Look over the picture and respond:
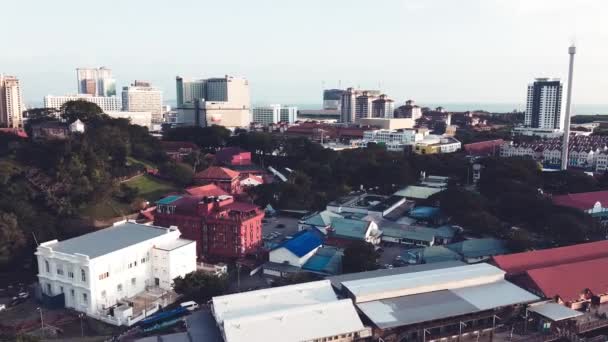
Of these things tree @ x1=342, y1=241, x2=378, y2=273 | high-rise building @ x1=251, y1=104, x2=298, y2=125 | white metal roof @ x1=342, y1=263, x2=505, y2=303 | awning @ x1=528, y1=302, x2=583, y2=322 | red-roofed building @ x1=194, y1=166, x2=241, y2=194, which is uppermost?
high-rise building @ x1=251, y1=104, x2=298, y2=125

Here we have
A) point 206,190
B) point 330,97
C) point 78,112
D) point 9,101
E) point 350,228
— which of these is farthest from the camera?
point 330,97

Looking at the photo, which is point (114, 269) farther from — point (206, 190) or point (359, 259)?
point (206, 190)

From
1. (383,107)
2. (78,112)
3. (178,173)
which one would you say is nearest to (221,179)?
(178,173)

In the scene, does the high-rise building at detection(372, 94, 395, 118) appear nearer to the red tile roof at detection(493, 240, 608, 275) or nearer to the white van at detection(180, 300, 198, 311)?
the red tile roof at detection(493, 240, 608, 275)

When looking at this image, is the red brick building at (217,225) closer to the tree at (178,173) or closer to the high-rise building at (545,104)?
the tree at (178,173)

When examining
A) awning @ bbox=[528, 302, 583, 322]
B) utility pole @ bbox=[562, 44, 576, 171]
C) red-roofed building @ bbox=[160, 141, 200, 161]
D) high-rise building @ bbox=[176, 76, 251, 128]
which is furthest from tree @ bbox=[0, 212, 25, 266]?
high-rise building @ bbox=[176, 76, 251, 128]

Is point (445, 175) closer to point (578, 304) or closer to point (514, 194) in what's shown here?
point (514, 194)
